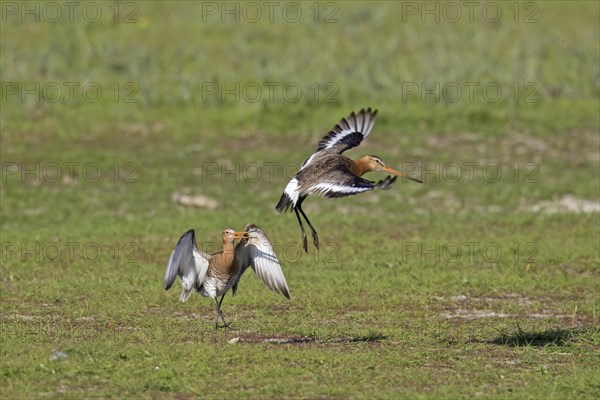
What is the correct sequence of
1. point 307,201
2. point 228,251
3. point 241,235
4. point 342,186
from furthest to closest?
1. point 307,201
2. point 342,186
3. point 228,251
4. point 241,235

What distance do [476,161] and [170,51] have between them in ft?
23.7

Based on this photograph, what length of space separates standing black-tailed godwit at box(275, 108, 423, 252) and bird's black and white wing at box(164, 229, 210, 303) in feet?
3.99

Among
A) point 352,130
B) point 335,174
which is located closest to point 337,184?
point 335,174

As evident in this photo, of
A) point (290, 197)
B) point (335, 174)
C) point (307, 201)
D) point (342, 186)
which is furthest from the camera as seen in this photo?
point (307, 201)

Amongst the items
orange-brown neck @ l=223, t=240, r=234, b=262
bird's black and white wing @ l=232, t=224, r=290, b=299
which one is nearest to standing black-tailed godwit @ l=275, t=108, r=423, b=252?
bird's black and white wing @ l=232, t=224, r=290, b=299

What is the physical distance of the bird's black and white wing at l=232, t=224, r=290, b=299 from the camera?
33.6ft

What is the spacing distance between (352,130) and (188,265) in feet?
11.8

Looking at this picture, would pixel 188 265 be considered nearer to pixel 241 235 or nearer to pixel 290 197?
pixel 241 235

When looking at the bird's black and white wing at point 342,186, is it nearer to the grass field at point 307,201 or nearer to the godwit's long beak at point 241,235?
the godwit's long beak at point 241,235

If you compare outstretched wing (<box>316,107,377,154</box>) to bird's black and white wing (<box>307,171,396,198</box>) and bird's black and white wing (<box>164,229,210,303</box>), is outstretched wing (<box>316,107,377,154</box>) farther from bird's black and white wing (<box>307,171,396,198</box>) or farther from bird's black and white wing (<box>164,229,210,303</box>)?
bird's black and white wing (<box>164,229,210,303</box>)

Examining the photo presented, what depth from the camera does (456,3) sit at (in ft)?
84.9

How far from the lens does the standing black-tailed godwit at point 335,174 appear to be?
10.6 metres

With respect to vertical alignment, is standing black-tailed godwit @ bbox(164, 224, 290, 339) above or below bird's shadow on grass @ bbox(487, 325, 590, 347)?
above

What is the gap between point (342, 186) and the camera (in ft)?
35.2
